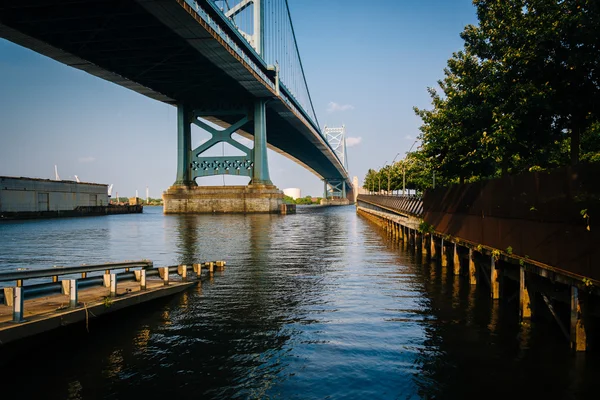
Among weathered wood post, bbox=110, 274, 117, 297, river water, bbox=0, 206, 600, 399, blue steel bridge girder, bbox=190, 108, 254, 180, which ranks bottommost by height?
river water, bbox=0, 206, 600, 399

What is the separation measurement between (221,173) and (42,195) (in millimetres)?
28013

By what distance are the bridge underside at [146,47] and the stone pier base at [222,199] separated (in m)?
13.8

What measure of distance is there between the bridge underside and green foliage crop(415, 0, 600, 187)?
85.2 ft

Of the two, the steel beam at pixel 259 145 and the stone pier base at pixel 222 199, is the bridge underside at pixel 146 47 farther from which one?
the stone pier base at pixel 222 199

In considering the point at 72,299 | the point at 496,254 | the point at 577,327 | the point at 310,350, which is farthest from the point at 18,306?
the point at 496,254

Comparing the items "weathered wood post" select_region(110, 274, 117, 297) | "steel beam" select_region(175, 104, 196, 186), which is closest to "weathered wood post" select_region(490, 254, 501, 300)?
"weathered wood post" select_region(110, 274, 117, 297)

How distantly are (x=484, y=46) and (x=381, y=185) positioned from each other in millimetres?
103423

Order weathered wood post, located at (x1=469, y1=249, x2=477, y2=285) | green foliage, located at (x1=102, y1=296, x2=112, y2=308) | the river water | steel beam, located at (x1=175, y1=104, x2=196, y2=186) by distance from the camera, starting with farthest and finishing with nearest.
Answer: steel beam, located at (x1=175, y1=104, x2=196, y2=186) < weathered wood post, located at (x1=469, y1=249, x2=477, y2=285) < green foliage, located at (x1=102, y1=296, x2=112, y2=308) < the river water

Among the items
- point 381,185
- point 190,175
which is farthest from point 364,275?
point 381,185

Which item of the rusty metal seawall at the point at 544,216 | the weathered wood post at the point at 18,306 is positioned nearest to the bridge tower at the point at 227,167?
the rusty metal seawall at the point at 544,216

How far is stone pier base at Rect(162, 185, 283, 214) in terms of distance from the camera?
2963 inches

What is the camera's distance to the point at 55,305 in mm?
9969

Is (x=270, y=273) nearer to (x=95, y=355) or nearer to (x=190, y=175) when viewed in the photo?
(x=95, y=355)

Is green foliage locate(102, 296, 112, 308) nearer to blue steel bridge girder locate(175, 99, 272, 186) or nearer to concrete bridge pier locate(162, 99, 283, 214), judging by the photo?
concrete bridge pier locate(162, 99, 283, 214)
